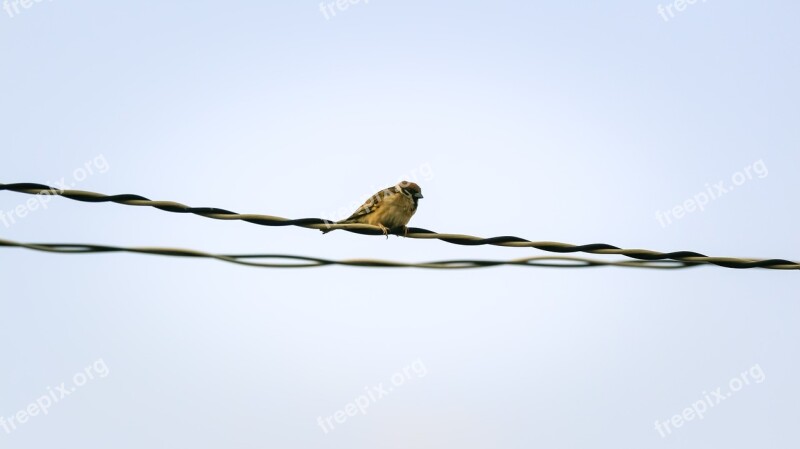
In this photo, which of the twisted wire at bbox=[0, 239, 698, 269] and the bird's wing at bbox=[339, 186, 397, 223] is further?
the bird's wing at bbox=[339, 186, 397, 223]

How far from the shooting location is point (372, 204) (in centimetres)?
1172

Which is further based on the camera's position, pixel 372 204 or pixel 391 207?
pixel 372 204

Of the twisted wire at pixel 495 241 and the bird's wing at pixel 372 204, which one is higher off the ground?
the bird's wing at pixel 372 204

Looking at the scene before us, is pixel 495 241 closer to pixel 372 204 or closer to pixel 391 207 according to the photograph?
pixel 391 207

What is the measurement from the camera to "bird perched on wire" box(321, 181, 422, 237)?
11.1m

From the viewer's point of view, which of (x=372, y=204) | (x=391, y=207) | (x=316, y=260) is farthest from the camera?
(x=372, y=204)

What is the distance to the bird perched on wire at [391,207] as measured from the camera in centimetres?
1109

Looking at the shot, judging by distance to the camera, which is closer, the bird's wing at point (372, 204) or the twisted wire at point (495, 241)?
the twisted wire at point (495, 241)

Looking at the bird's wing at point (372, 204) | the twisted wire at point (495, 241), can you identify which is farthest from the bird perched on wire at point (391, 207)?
the twisted wire at point (495, 241)

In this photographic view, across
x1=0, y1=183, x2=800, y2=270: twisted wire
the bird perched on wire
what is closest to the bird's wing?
the bird perched on wire

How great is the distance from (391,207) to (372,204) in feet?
1.86

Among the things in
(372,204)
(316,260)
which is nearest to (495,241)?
(316,260)

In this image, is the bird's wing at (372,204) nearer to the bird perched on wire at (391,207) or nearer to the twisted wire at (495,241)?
the bird perched on wire at (391,207)

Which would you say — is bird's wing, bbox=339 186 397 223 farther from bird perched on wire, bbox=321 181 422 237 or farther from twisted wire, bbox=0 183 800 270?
twisted wire, bbox=0 183 800 270
